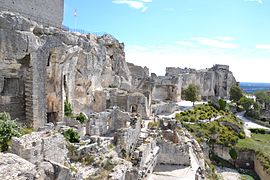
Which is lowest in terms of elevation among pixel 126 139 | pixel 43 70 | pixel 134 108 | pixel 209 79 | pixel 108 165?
pixel 108 165

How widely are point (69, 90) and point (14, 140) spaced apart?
62.6 feet

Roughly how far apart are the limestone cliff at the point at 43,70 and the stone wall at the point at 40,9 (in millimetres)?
2134

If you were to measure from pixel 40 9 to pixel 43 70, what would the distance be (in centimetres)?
852

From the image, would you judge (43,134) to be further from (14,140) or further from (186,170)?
(186,170)

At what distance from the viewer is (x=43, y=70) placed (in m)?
24.1

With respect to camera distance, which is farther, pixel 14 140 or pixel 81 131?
pixel 81 131

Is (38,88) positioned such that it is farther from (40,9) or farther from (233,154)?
(233,154)

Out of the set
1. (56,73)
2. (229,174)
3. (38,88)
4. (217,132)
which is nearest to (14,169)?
(38,88)

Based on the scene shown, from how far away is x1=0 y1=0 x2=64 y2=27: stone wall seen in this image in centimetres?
2603

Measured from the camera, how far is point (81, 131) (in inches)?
811

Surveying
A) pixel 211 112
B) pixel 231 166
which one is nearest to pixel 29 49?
pixel 231 166

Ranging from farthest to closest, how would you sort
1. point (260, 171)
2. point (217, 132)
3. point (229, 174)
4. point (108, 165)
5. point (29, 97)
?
point (217, 132), point (260, 171), point (229, 174), point (29, 97), point (108, 165)

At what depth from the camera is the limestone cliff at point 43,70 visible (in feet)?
75.1

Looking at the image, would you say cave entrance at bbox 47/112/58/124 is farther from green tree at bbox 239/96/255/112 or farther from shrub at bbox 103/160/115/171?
green tree at bbox 239/96/255/112
